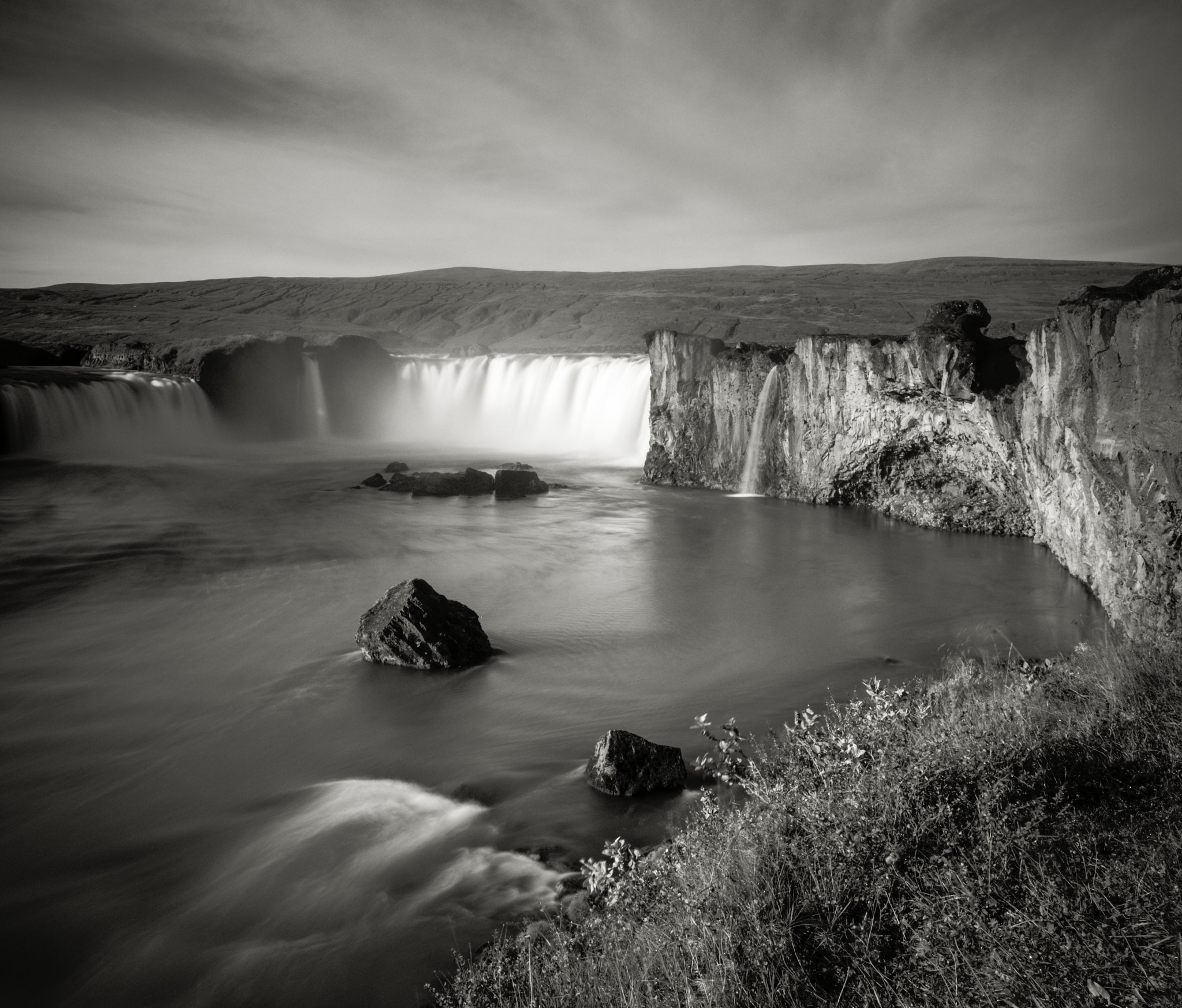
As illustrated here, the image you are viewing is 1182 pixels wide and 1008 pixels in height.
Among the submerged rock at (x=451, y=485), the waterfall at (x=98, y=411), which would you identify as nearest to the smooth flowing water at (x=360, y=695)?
the submerged rock at (x=451, y=485)

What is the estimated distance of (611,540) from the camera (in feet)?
56.3

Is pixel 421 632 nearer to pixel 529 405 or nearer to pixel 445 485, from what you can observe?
pixel 445 485

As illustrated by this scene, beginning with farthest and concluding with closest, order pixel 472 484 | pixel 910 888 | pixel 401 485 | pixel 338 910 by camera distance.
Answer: pixel 401 485 → pixel 472 484 → pixel 338 910 → pixel 910 888

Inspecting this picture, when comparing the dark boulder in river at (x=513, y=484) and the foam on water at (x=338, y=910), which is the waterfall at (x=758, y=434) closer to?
the dark boulder in river at (x=513, y=484)

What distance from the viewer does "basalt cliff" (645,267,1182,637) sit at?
25.7ft

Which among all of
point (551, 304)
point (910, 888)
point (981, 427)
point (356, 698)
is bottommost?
point (356, 698)

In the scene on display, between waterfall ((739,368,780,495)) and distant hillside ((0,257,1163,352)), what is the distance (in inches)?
1189

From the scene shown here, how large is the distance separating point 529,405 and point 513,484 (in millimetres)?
15279

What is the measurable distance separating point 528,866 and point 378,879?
1.07 m

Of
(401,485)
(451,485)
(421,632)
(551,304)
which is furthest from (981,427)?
(551,304)

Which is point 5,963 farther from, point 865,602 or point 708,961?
point 865,602

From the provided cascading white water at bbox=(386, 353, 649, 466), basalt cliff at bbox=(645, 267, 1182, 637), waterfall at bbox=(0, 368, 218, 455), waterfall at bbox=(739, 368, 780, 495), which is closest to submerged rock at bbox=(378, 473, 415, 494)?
basalt cliff at bbox=(645, 267, 1182, 637)

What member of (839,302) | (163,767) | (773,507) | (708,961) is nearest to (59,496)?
(163,767)

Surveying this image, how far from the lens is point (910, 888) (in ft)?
9.85
